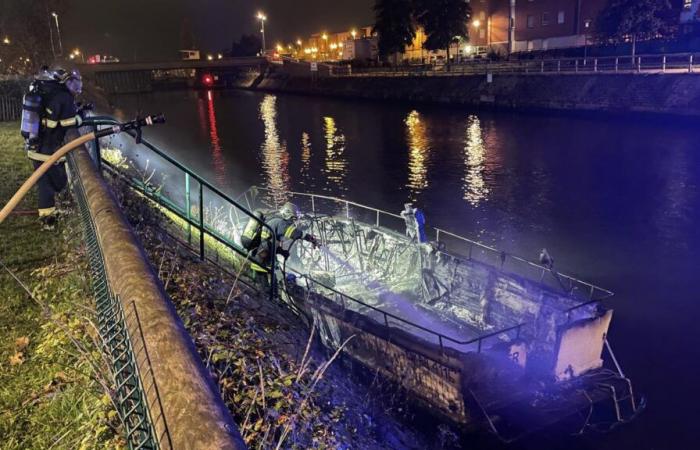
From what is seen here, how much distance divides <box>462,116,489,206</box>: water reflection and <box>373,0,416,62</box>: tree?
3454 cm

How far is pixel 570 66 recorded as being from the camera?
46.2 meters

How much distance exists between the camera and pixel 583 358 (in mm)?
9172

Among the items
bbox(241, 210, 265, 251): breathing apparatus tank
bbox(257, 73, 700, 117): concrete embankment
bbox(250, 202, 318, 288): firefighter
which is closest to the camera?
bbox(250, 202, 318, 288): firefighter

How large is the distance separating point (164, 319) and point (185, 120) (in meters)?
56.7

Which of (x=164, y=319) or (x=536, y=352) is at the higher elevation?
(x=164, y=319)

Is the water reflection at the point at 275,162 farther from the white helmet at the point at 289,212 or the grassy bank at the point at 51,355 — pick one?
the grassy bank at the point at 51,355

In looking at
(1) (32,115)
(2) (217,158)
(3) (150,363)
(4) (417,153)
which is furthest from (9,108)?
(3) (150,363)

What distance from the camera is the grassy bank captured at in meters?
3.89

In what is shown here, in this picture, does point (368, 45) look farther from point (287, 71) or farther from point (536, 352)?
point (536, 352)

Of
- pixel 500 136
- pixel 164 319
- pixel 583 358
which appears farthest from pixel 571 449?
pixel 500 136

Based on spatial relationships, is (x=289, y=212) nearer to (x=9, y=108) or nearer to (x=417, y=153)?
(x=9, y=108)

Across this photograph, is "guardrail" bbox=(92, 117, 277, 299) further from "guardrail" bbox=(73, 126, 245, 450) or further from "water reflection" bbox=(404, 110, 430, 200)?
"water reflection" bbox=(404, 110, 430, 200)

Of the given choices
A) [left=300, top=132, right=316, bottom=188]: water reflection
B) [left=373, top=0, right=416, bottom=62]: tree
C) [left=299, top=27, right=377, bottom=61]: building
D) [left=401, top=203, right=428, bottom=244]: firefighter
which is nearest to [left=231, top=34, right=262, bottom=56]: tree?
[left=299, top=27, right=377, bottom=61]: building

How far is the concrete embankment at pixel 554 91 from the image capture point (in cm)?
3625
